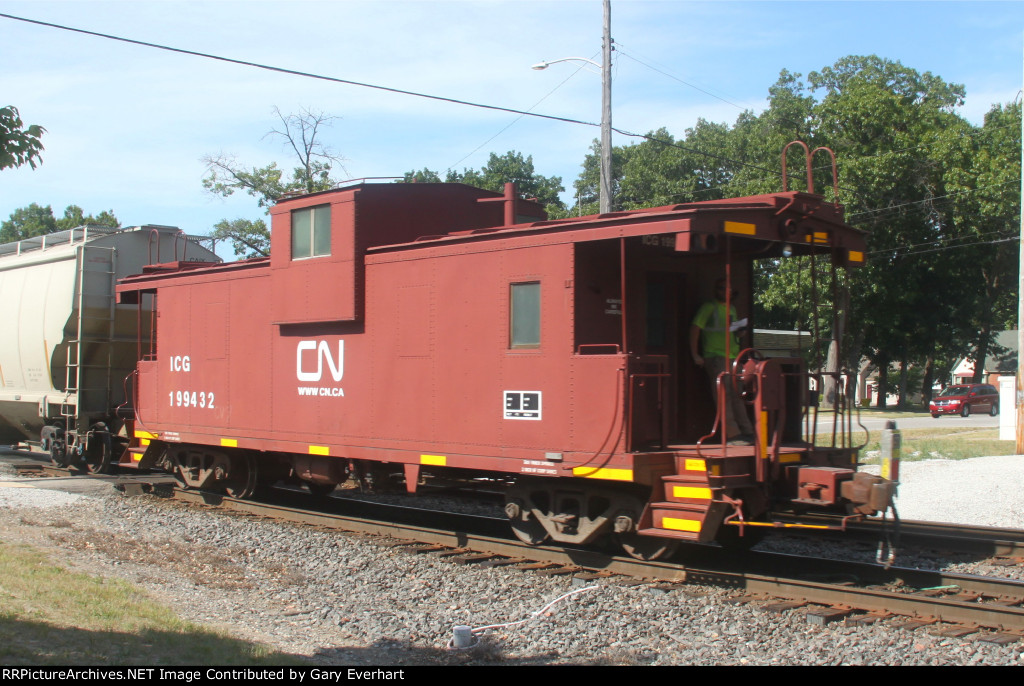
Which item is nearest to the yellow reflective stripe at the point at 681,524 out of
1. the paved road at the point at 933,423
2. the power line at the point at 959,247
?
the paved road at the point at 933,423

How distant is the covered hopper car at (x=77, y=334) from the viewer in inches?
580

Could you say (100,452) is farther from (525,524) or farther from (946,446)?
(946,446)

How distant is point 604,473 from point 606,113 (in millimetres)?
10899

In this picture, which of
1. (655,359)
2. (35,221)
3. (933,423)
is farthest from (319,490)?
(35,221)

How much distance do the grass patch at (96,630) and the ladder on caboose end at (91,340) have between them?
767cm

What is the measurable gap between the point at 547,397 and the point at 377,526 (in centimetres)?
319

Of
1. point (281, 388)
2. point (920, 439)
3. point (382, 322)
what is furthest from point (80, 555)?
point (920, 439)

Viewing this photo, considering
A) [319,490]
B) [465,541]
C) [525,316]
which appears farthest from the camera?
[319,490]

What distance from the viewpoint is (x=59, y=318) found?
1477 centimetres

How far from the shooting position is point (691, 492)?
7.41m

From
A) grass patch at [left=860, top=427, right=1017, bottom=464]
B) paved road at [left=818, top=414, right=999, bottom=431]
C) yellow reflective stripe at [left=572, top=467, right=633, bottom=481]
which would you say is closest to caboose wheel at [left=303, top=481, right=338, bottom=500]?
yellow reflective stripe at [left=572, top=467, right=633, bottom=481]

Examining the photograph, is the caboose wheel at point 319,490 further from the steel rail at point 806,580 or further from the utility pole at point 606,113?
the utility pole at point 606,113

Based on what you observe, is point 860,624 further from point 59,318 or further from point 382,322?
point 59,318

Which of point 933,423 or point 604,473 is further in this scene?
point 933,423
